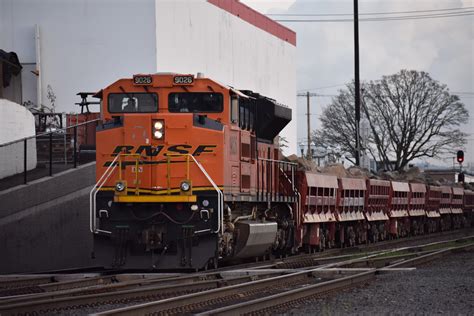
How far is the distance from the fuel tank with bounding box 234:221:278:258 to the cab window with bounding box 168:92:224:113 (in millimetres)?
2406

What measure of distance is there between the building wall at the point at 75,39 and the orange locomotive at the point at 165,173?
20124 millimetres

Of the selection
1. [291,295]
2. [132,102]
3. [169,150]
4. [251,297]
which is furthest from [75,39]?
[291,295]

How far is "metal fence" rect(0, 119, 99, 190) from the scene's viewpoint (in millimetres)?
22141

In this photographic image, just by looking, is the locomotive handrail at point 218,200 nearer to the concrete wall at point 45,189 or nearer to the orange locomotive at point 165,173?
the orange locomotive at point 165,173

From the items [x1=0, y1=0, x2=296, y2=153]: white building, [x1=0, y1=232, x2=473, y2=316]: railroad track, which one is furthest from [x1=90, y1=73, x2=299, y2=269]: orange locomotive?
[x1=0, y1=0, x2=296, y2=153]: white building

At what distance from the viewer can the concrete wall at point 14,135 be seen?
881 inches

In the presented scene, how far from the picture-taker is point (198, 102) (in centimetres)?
1709

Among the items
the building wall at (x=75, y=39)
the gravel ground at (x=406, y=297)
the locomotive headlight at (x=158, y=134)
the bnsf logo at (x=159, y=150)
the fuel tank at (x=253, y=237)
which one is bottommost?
the gravel ground at (x=406, y=297)

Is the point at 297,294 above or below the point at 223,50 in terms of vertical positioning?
below

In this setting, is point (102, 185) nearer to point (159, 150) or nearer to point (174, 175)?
point (159, 150)

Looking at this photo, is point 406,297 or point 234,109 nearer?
point 406,297

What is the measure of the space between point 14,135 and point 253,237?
871cm

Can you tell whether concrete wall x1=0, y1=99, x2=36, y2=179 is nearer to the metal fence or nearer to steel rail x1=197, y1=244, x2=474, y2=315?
the metal fence

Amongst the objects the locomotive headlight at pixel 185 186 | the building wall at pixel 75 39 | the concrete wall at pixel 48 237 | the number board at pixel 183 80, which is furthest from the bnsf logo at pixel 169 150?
the building wall at pixel 75 39
